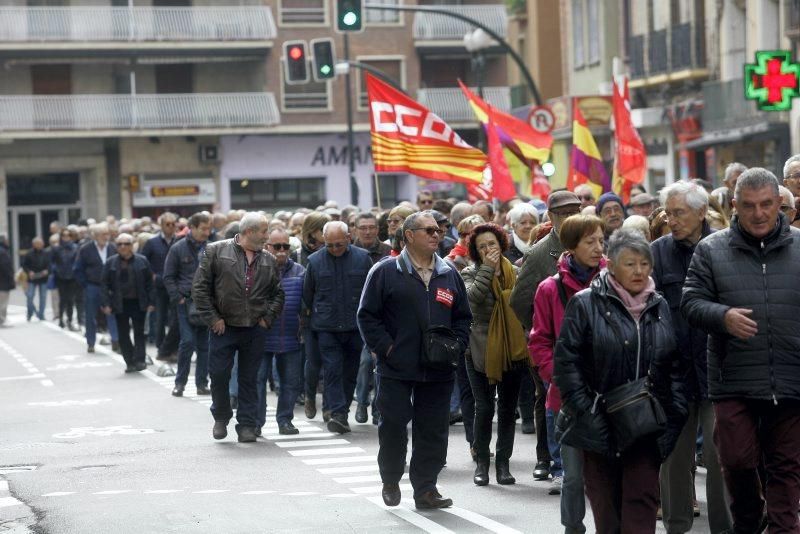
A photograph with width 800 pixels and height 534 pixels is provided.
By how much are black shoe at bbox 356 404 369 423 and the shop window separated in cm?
3751

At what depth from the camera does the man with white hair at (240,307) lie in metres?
13.7

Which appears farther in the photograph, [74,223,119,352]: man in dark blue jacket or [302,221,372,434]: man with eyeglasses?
[74,223,119,352]: man in dark blue jacket

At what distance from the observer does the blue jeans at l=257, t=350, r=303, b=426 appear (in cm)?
1441

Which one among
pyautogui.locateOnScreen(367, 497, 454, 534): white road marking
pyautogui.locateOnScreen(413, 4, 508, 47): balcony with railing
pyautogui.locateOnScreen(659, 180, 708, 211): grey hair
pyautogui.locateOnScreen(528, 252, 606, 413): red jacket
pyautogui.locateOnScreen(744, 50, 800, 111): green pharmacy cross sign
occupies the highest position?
pyautogui.locateOnScreen(413, 4, 508, 47): balcony with railing

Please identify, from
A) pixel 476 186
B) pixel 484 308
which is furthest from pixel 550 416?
pixel 476 186

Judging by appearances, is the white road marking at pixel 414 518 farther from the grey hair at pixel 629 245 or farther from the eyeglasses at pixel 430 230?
the grey hair at pixel 629 245

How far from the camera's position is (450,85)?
55.1m

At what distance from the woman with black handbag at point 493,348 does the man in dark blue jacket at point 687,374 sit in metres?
2.06

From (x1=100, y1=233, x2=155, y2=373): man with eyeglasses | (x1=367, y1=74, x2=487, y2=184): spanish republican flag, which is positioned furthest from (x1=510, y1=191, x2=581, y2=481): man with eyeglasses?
(x1=100, y1=233, x2=155, y2=373): man with eyeglasses

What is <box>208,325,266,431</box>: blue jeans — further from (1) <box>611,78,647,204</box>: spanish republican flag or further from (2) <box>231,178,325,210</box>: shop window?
(2) <box>231,178,325,210</box>: shop window

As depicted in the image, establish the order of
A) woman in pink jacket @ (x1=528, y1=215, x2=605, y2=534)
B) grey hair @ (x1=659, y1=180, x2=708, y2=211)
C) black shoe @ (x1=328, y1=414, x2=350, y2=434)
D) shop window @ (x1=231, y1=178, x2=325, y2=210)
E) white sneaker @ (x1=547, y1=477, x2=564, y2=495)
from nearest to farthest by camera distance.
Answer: woman in pink jacket @ (x1=528, y1=215, x2=605, y2=534), grey hair @ (x1=659, y1=180, x2=708, y2=211), white sneaker @ (x1=547, y1=477, x2=564, y2=495), black shoe @ (x1=328, y1=414, x2=350, y2=434), shop window @ (x1=231, y1=178, x2=325, y2=210)

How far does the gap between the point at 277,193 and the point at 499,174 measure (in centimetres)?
3363

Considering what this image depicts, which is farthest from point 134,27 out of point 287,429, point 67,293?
point 287,429

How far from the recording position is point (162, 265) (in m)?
21.6
